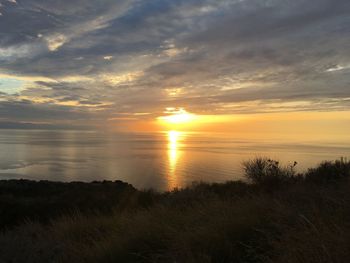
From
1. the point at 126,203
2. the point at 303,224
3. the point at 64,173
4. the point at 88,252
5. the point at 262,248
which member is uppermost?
the point at 303,224

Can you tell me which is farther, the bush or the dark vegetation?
the bush

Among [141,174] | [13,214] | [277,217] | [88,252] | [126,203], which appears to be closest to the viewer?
Result: [277,217]

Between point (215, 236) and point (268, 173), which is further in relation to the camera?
point (268, 173)

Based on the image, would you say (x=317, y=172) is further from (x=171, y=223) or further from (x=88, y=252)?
(x=88, y=252)

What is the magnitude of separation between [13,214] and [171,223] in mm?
10620

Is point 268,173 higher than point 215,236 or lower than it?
lower

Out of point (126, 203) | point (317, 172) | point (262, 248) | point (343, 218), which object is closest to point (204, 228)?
point (262, 248)

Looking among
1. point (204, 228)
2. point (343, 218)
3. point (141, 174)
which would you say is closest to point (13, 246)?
point (204, 228)

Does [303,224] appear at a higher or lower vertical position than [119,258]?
higher

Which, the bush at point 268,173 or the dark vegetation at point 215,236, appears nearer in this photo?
the dark vegetation at point 215,236

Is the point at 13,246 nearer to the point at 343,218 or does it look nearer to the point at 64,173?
the point at 343,218

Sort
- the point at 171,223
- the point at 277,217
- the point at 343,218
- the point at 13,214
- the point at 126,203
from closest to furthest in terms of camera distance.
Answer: the point at 343,218 < the point at 277,217 < the point at 171,223 < the point at 126,203 < the point at 13,214

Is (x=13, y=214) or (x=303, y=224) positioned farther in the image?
(x=13, y=214)

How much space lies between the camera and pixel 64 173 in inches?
2096
